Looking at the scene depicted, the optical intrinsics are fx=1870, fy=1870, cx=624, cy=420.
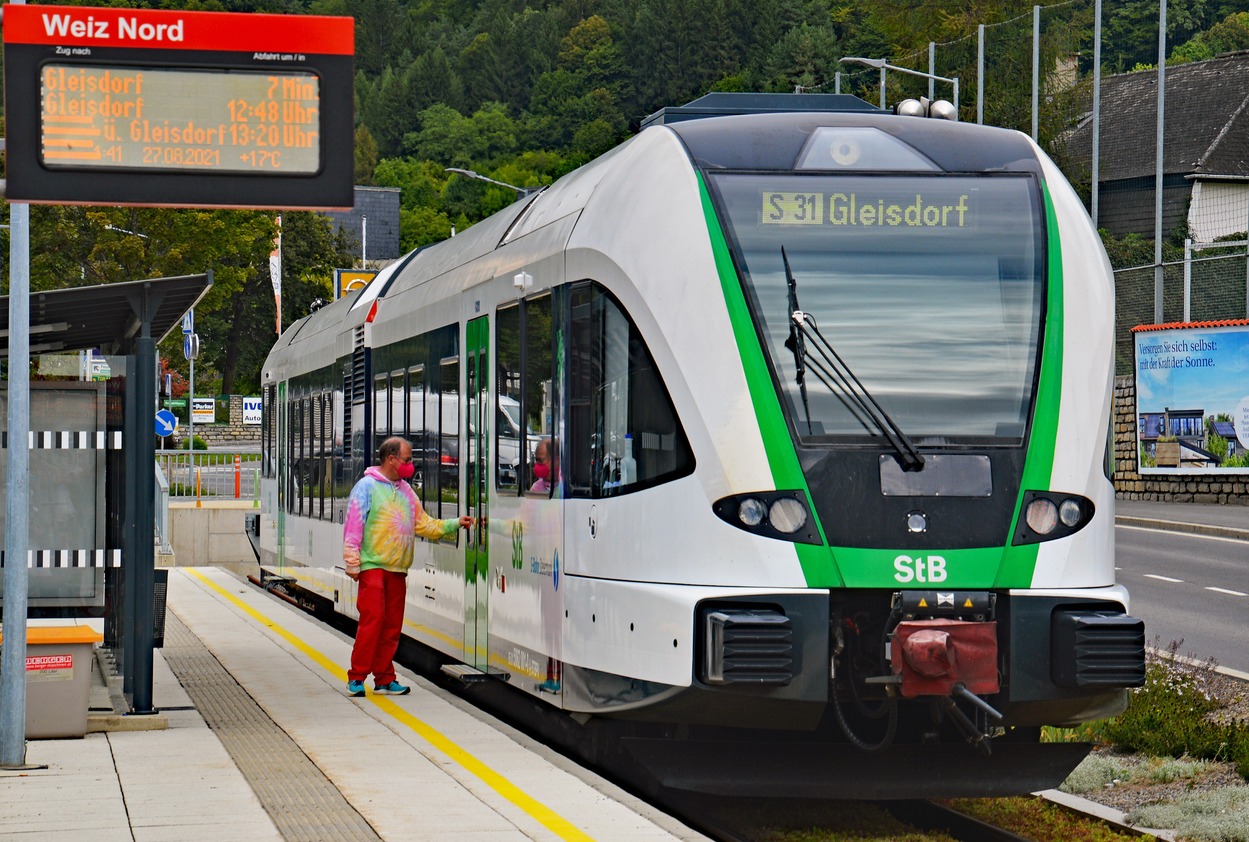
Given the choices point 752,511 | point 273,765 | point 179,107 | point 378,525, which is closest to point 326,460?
point 378,525

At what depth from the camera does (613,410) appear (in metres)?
9.31

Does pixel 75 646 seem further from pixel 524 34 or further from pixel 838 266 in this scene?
pixel 524 34

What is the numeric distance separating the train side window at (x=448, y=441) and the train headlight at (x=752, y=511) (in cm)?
453

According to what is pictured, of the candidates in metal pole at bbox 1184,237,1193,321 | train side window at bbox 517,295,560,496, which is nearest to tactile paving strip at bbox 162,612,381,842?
train side window at bbox 517,295,560,496

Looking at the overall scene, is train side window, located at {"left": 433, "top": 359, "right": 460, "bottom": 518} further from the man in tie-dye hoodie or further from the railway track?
the railway track

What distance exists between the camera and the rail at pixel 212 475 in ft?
133

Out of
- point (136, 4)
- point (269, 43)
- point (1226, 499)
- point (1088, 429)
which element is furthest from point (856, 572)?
point (136, 4)

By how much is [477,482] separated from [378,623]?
1.11 m

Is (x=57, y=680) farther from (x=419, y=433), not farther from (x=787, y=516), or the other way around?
(x=419, y=433)

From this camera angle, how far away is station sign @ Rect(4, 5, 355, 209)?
30.6 ft

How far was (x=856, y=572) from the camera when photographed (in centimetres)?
841

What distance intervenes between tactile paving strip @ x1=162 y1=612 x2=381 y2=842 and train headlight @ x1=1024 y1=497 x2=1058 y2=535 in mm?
3323

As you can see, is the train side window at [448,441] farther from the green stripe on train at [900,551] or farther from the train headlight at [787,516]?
the train headlight at [787,516]

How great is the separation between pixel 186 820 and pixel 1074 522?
166 inches
